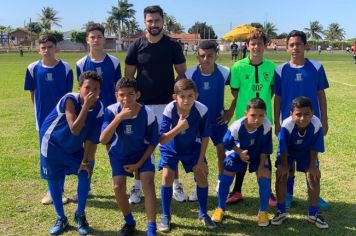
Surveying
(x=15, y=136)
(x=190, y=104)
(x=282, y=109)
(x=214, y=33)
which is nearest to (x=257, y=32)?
(x=282, y=109)

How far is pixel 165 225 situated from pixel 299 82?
208 cm

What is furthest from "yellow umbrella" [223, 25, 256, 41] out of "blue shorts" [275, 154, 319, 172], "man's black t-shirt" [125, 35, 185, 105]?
"blue shorts" [275, 154, 319, 172]

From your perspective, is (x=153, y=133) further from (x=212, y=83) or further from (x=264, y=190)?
(x=264, y=190)

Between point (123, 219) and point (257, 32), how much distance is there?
2506mm

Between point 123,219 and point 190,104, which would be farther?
point 123,219

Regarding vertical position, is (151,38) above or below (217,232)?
above

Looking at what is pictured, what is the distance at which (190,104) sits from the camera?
166 inches

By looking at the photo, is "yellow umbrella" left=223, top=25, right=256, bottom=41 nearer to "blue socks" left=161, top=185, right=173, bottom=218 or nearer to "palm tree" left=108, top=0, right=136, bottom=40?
"blue socks" left=161, top=185, right=173, bottom=218

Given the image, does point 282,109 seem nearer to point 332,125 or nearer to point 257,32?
point 257,32

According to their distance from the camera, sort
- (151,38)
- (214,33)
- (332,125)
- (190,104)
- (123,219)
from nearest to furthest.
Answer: (190,104), (123,219), (151,38), (332,125), (214,33)

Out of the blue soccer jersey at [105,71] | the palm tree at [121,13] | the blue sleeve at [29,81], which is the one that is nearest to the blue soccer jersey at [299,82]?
the blue soccer jersey at [105,71]

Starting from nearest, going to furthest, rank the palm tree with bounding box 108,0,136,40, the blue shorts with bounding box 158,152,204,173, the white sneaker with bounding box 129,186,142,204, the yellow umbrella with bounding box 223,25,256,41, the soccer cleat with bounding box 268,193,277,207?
the blue shorts with bounding box 158,152,204,173 < the soccer cleat with bounding box 268,193,277,207 < the white sneaker with bounding box 129,186,142,204 < the yellow umbrella with bounding box 223,25,256,41 < the palm tree with bounding box 108,0,136,40

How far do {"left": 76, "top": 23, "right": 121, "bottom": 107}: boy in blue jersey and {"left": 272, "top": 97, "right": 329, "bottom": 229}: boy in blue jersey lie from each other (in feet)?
6.67

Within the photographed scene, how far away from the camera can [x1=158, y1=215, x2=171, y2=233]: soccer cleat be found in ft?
14.2
